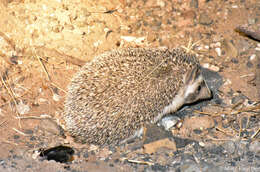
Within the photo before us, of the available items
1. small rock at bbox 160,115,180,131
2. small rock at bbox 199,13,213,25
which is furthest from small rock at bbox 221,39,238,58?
small rock at bbox 160,115,180,131

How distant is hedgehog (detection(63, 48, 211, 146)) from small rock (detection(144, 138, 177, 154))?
0.28 metres

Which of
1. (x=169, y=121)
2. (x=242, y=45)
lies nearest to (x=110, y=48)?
(x=169, y=121)

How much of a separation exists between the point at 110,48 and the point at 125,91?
139cm

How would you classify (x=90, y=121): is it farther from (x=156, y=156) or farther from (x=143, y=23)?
(x=143, y=23)

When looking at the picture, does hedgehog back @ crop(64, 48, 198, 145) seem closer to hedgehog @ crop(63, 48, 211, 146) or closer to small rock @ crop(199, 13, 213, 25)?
hedgehog @ crop(63, 48, 211, 146)

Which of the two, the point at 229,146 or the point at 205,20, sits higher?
the point at 205,20

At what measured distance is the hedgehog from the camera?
12.0 ft

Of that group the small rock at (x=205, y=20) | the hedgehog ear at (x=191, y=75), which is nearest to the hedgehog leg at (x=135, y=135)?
the hedgehog ear at (x=191, y=75)

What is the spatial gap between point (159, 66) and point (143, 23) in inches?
57.5

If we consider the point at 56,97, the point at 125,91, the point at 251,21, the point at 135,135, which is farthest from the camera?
the point at 251,21

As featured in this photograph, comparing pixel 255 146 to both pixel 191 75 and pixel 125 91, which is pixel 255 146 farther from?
pixel 125 91

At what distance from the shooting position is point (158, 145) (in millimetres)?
3746

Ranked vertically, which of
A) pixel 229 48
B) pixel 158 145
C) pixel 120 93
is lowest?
pixel 158 145

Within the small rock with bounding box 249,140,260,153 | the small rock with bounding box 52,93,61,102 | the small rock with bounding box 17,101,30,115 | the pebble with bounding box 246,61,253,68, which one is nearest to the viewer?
the small rock with bounding box 249,140,260,153
